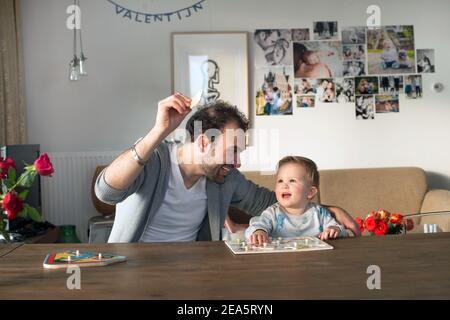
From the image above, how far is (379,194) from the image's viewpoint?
428cm

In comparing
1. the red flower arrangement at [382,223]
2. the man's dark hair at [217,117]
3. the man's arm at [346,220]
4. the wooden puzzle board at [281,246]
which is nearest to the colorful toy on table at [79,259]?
the wooden puzzle board at [281,246]

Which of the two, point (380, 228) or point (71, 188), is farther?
point (71, 188)

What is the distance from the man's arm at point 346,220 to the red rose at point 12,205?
3.19 ft

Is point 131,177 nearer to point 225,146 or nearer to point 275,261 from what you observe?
point 225,146

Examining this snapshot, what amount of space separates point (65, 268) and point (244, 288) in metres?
0.42

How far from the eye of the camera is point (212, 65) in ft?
14.8

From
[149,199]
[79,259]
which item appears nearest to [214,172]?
[149,199]

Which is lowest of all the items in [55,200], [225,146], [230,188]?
[55,200]

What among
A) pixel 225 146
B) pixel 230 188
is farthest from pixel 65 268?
pixel 230 188

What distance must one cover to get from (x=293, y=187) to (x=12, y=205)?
41.8 inches

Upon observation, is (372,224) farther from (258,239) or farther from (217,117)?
(258,239)

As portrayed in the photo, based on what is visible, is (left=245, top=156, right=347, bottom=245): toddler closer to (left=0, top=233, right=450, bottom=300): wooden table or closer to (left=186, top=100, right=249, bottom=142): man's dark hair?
(left=186, top=100, right=249, bottom=142): man's dark hair

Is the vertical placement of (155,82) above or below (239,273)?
above

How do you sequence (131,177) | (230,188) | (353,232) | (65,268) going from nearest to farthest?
(65,268), (131,177), (353,232), (230,188)
